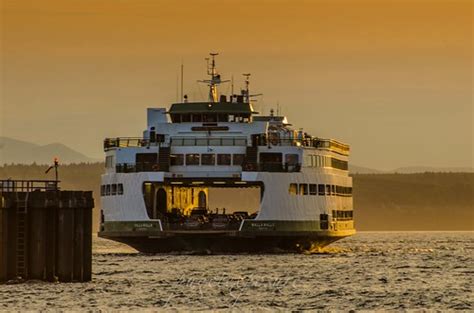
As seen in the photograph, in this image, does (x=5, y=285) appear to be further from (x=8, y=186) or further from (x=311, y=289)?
(x=311, y=289)

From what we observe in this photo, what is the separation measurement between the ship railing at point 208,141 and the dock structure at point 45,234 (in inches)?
1238

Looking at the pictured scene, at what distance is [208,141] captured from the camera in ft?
302

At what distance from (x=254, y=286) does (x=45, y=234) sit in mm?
9197

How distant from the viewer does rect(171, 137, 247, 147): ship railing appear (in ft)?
302

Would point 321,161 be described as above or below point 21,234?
above

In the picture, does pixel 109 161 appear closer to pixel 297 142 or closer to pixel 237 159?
pixel 237 159

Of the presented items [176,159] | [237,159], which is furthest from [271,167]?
[176,159]

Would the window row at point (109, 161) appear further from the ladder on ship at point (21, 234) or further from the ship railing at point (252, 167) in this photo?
the ladder on ship at point (21, 234)

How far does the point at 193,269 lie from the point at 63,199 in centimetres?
1696

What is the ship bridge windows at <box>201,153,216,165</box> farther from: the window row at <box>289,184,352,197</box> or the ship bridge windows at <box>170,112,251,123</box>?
the window row at <box>289,184,352,197</box>

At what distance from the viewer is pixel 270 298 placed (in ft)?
187

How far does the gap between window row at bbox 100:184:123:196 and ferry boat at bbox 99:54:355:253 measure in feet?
0.19

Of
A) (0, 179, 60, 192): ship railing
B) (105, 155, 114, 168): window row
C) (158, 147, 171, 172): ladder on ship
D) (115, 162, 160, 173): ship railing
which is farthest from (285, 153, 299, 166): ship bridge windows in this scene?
(0, 179, 60, 192): ship railing

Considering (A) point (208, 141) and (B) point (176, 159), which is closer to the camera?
(B) point (176, 159)
